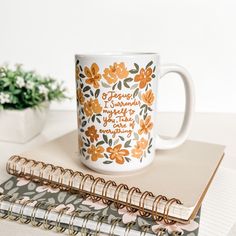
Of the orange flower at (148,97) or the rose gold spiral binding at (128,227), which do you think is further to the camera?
the orange flower at (148,97)

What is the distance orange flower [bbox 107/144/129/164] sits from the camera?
479 mm

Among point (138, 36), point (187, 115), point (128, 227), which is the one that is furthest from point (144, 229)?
point (138, 36)

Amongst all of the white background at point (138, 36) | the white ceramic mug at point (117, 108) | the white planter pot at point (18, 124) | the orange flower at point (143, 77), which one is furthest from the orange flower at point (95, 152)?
the white background at point (138, 36)

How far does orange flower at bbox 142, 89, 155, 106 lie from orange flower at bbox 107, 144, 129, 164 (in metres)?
0.07

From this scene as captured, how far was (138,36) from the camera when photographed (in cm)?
97

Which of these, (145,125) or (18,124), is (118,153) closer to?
(145,125)

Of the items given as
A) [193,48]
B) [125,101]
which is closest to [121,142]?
[125,101]

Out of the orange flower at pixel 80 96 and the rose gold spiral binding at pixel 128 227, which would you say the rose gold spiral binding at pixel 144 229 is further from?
the orange flower at pixel 80 96

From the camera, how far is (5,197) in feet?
1.43

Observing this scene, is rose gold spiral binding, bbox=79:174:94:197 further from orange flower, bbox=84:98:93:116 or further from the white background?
the white background

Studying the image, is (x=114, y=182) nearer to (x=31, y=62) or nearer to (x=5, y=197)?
(x=5, y=197)

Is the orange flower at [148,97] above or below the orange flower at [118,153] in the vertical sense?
above

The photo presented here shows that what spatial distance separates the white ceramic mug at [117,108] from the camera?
1.51 ft

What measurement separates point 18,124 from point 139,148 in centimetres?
33
